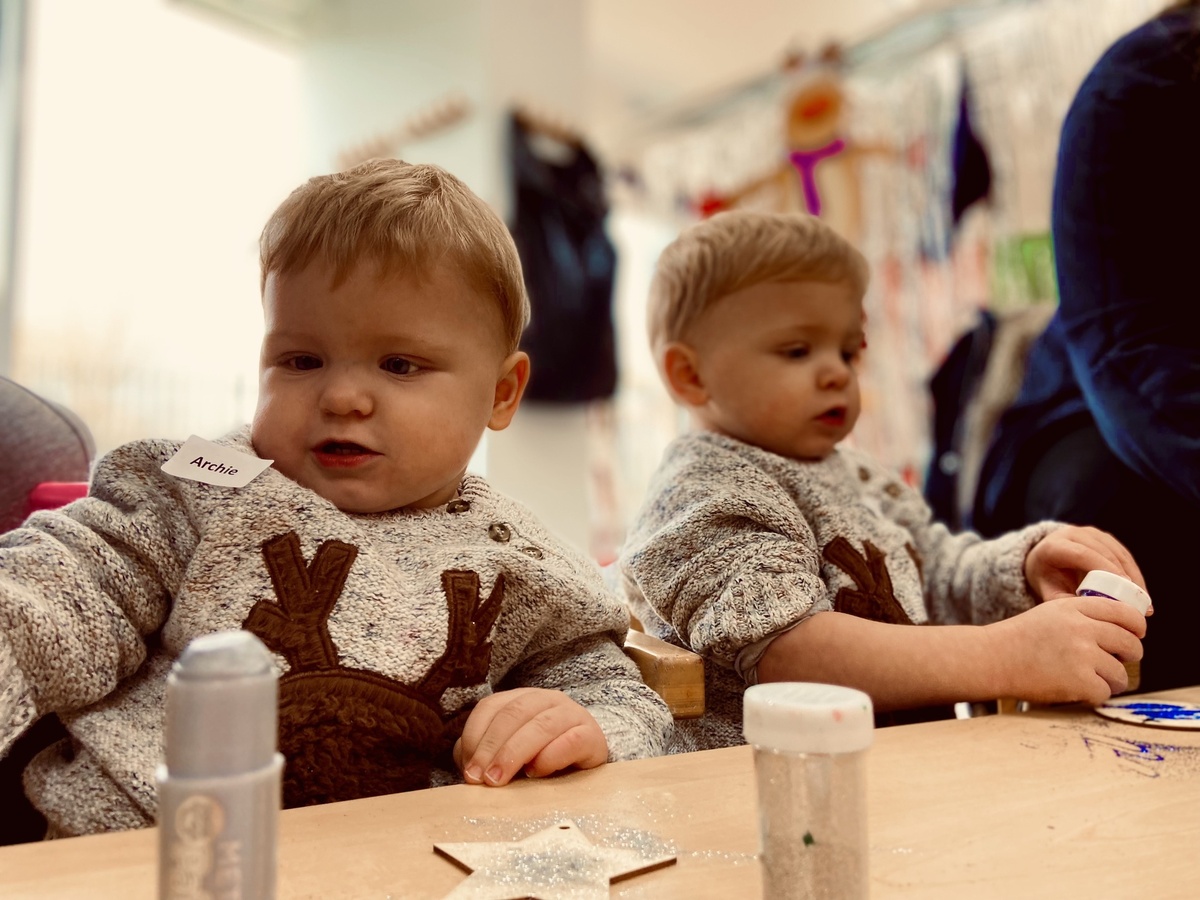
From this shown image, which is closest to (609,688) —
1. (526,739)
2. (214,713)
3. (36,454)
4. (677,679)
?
(677,679)

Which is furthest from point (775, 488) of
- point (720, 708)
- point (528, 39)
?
point (528, 39)

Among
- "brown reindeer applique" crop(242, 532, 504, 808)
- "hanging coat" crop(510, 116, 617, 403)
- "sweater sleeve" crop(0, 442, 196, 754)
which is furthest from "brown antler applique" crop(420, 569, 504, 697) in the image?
"hanging coat" crop(510, 116, 617, 403)

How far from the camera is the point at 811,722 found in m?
0.38

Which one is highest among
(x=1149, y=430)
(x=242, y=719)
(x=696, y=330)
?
(x=696, y=330)

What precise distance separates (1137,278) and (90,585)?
3.75ft

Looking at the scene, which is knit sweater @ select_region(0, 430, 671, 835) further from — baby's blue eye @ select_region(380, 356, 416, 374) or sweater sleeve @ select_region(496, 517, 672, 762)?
baby's blue eye @ select_region(380, 356, 416, 374)

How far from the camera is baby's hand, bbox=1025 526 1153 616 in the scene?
968mm

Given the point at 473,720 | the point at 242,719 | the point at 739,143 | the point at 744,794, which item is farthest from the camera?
the point at 739,143

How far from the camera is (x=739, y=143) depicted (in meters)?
3.04

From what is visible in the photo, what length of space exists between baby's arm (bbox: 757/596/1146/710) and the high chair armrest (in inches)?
3.9

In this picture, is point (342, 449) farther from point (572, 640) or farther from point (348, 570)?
point (572, 640)

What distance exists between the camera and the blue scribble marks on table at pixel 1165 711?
77 centimetres

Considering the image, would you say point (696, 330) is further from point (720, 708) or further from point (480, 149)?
point (480, 149)

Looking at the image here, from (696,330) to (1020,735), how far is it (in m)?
0.59
